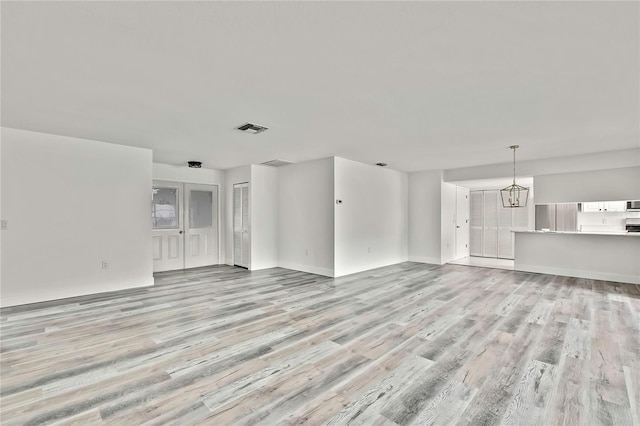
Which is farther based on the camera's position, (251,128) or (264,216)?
(264,216)

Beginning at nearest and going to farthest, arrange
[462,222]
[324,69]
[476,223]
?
1. [324,69]
2. [462,222]
3. [476,223]

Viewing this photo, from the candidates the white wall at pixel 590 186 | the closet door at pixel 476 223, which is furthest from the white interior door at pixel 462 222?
the white wall at pixel 590 186

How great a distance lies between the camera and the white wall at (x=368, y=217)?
6.37m

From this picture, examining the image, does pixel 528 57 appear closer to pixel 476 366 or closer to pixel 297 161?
pixel 476 366

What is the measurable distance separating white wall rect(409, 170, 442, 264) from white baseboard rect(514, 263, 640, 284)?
187cm

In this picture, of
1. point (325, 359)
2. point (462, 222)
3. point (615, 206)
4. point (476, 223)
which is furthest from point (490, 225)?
point (325, 359)

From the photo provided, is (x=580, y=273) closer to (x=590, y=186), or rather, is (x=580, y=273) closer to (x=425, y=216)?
(x=590, y=186)

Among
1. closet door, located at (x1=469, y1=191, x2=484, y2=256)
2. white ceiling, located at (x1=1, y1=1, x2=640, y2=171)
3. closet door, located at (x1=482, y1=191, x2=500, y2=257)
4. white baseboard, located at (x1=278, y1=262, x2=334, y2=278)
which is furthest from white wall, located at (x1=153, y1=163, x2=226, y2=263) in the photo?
closet door, located at (x1=482, y1=191, x2=500, y2=257)

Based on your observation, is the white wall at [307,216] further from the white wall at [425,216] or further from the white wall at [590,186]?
the white wall at [590,186]

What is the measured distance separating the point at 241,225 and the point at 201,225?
115 centimetres

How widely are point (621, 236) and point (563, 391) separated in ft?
17.2

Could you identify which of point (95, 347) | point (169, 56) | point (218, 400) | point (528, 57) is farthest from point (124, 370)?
point (528, 57)

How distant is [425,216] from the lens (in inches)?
316

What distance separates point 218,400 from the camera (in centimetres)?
207
